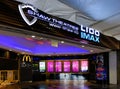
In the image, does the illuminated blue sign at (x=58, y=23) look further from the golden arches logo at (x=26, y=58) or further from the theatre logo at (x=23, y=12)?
the golden arches logo at (x=26, y=58)

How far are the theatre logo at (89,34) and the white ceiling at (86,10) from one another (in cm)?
31

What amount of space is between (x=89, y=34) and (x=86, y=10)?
6.48ft

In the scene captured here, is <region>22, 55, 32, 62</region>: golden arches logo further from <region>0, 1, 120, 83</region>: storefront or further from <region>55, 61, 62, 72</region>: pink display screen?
<region>55, 61, 62, 72</region>: pink display screen

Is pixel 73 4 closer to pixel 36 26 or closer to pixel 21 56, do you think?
pixel 36 26

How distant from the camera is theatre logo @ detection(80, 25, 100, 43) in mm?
8477

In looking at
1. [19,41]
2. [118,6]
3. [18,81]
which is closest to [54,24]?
[118,6]

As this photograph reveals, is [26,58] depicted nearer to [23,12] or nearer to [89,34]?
[89,34]

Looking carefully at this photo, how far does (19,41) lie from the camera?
42.9 feet

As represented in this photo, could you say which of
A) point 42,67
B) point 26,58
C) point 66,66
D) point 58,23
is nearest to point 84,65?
point 66,66

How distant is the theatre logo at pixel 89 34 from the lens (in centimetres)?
848

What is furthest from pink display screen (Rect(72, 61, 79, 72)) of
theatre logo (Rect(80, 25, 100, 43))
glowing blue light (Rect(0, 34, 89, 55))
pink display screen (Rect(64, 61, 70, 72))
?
theatre logo (Rect(80, 25, 100, 43))

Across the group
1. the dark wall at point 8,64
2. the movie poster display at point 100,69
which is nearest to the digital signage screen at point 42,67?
the dark wall at point 8,64

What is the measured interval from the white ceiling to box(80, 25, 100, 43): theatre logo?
307 millimetres

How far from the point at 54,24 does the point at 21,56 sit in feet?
33.0
